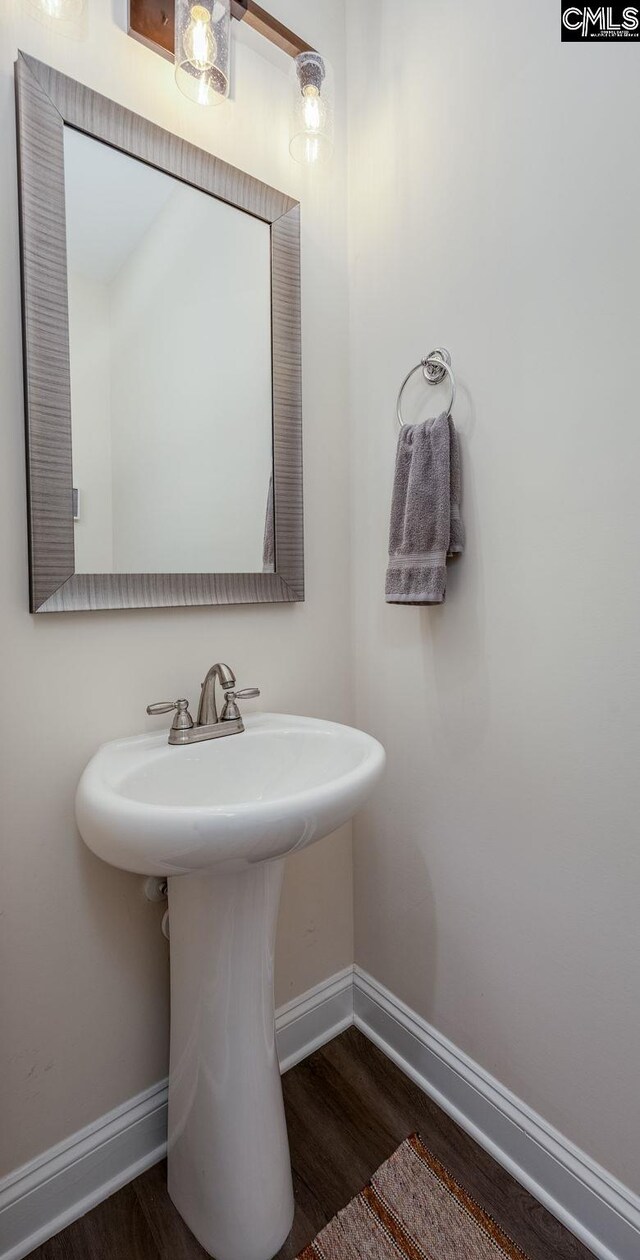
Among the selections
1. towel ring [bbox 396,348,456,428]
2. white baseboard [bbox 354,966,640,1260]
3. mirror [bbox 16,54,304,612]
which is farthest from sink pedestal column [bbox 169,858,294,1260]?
towel ring [bbox 396,348,456,428]

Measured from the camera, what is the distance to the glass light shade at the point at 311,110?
119 cm

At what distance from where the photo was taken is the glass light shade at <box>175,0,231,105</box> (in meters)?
1.01

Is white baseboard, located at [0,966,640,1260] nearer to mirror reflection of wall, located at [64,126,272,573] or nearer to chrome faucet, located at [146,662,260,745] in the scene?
chrome faucet, located at [146,662,260,745]

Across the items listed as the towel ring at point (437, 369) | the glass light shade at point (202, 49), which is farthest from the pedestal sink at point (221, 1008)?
the glass light shade at point (202, 49)

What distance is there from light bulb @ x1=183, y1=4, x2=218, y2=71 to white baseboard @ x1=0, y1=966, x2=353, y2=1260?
76.1 inches

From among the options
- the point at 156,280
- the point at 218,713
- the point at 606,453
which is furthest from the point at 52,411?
the point at 606,453

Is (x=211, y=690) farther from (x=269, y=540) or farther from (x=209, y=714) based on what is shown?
(x=269, y=540)

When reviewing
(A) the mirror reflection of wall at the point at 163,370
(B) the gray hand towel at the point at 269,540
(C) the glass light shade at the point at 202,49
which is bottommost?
(B) the gray hand towel at the point at 269,540

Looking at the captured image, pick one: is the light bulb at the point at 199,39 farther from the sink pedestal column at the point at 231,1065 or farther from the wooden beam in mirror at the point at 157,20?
the sink pedestal column at the point at 231,1065

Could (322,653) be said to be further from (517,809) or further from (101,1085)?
(101,1085)

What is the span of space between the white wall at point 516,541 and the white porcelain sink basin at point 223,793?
0.31 meters

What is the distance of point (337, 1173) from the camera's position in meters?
1.09

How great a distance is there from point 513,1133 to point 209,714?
3.25ft

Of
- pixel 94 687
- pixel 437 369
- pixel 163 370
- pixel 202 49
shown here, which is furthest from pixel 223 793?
pixel 202 49
